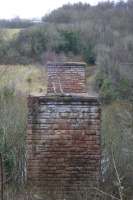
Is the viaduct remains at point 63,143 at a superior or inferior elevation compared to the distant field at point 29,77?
superior

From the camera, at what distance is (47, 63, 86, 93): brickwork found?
8805 millimetres

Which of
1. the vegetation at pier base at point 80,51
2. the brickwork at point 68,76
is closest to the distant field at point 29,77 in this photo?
the vegetation at pier base at point 80,51

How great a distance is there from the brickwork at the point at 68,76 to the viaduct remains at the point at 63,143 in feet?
10.6

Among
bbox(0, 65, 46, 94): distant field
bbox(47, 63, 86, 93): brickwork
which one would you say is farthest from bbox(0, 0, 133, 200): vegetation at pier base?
bbox(47, 63, 86, 93): brickwork

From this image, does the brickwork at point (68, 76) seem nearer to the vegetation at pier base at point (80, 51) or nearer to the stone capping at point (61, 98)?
the stone capping at point (61, 98)

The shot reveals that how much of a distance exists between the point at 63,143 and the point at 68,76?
394 centimetres

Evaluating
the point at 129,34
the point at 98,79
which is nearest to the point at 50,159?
the point at 98,79

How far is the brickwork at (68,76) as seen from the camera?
8805mm

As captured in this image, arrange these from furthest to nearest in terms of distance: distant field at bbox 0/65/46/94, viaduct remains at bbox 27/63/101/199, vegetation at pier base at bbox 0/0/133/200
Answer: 1. distant field at bbox 0/65/46/94
2. vegetation at pier base at bbox 0/0/133/200
3. viaduct remains at bbox 27/63/101/199

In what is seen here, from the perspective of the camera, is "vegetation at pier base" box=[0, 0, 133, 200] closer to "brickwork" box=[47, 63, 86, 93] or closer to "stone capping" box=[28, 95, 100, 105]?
"brickwork" box=[47, 63, 86, 93]

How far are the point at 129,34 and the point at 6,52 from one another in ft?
31.5

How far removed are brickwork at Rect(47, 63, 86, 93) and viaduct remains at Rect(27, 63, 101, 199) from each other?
3219mm

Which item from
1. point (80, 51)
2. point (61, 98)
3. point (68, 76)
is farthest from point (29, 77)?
point (61, 98)

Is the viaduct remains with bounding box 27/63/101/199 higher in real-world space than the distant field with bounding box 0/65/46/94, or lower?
higher
